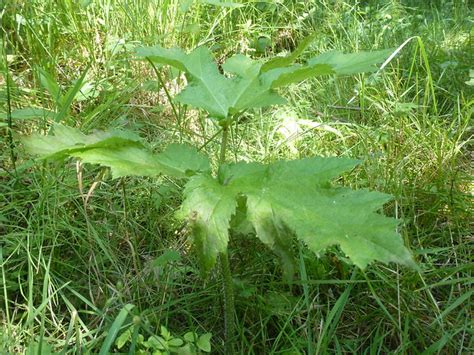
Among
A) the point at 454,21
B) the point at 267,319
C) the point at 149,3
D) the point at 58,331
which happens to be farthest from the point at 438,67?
the point at 58,331

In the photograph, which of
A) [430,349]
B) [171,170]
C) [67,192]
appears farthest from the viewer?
[67,192]

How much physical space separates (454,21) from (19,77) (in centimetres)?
257

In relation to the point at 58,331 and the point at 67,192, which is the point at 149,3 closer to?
the point at 67,192

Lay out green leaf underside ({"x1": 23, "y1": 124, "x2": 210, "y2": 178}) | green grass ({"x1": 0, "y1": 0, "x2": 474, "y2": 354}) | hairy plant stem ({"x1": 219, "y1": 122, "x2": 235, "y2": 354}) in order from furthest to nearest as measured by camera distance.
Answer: green grass ({"x1": 0, "y1": 0, "x2": 474, "y2": 354}) < hairy plant stem ({"x1": 219, "y1": 122, "x2": 235, "y2": 354}) < green leaf underside ({"x1": 23, "y1": 124, "x2": 210, "y2": 178})

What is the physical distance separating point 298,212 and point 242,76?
1.66 ft

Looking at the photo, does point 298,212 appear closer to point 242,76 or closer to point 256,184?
point 256,184

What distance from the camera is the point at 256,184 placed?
1.23 meters

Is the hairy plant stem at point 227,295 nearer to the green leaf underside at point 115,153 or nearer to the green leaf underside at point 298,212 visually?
the green leaf underside at point 115,153

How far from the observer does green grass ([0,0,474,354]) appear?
1.56 metres

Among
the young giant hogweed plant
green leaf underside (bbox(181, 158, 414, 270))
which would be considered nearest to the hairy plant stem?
the young giant hogweed plant

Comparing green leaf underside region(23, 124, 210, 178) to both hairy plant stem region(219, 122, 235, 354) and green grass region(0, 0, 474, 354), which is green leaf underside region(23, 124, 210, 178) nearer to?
hairy plant stem region(219, 122, 235, 354)

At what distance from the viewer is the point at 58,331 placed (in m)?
1.60

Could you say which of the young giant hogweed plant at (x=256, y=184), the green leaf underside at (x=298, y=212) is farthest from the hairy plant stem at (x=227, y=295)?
the green leaf underside at (x=298, y=212)

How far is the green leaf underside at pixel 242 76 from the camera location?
141cm
